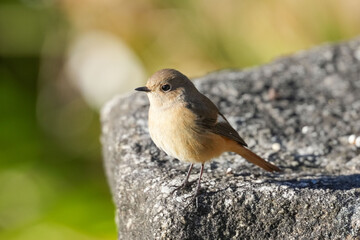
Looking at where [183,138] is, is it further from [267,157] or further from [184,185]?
[267,157]

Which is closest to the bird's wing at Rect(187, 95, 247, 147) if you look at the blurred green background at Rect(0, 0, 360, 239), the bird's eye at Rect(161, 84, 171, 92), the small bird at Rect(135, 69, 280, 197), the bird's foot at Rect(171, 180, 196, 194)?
the small bird at Rect(135, 69, 280, 197)

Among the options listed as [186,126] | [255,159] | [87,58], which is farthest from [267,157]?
[87,58]

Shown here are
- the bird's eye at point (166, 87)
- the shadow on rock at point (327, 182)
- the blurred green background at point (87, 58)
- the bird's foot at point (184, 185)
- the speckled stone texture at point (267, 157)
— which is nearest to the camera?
the speckled stone texture at point (267, 157)

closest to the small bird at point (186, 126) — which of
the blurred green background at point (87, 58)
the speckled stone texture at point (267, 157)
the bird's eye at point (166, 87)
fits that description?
the bird's eye at point (166, 87)

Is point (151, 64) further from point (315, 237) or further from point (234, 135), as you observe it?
point (315, 237)

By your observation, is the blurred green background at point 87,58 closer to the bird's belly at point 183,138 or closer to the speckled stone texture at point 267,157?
the speckled stone texture at point 267,157

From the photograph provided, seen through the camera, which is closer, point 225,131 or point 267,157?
point 225,131
